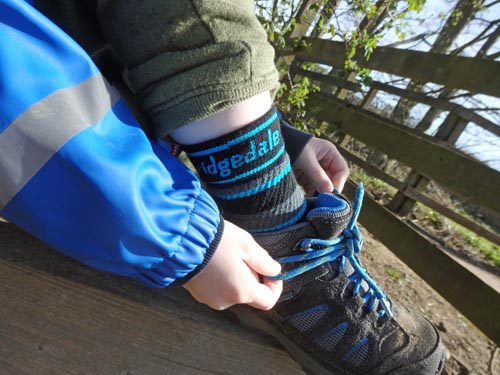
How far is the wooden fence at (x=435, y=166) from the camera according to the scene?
190 cm

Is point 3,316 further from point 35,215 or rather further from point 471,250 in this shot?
point 471,250

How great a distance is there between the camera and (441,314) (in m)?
2.36

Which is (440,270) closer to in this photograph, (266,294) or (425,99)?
(425,99)

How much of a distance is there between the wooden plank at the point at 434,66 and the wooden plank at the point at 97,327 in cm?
199

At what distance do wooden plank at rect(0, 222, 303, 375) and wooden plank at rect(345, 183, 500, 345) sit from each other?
161cm

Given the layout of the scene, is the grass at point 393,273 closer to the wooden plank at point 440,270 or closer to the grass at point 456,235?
the wooden plank at point 440,270

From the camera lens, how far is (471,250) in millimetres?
4184

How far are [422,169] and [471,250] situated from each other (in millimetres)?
2468

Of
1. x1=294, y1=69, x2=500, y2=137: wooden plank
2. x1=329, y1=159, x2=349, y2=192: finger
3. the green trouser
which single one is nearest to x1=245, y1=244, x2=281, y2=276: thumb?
the green trouser

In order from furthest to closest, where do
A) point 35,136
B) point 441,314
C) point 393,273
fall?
point 393,273 < point 441,314 < point 35,136

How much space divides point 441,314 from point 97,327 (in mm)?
2366

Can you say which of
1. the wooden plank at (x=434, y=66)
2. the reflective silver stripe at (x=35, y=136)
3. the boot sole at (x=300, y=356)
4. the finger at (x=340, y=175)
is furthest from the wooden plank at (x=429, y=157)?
the reflective silver stripe at (x=35, y=136)

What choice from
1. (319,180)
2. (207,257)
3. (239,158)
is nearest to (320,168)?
(319,180)

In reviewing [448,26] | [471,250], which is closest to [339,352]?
[471,250]
